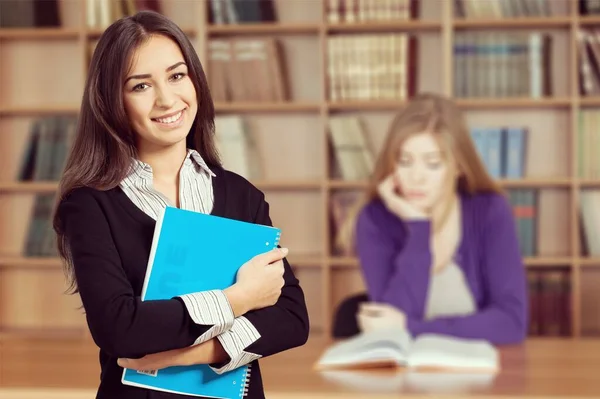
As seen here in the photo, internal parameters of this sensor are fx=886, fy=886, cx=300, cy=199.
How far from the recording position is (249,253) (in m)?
0.84

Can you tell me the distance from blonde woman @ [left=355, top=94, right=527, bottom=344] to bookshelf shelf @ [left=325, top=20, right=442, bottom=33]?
1.47 m

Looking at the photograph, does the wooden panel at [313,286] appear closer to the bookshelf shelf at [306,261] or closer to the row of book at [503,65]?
the bookshelf shelf at [306,261]

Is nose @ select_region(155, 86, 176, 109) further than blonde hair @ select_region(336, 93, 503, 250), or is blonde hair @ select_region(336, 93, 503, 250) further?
blonde hair @ select_region(336, 93, 503, 250)

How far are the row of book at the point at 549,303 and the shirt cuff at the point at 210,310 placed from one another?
346cm

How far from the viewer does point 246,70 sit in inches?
164

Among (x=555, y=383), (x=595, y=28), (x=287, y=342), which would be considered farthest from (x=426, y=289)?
(x=595, y=28)

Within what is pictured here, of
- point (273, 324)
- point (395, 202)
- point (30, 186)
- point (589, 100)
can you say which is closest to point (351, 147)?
point (589, 100)

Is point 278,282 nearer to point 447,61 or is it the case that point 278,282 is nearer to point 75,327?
point 447,61

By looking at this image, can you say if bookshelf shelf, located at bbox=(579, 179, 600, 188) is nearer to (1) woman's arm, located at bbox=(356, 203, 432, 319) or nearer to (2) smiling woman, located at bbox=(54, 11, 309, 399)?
(1) woman's arm, located at bbox=(356, 203, 432, 319)

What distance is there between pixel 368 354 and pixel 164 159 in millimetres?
1103

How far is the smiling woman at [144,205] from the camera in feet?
2.63

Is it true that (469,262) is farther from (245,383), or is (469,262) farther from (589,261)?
(245,383)

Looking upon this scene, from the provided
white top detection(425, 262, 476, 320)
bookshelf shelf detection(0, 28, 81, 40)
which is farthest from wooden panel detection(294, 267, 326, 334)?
white top detection(425, 262, 476, 320)

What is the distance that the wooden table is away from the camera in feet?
5.42
